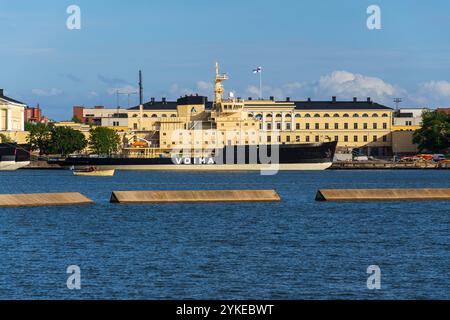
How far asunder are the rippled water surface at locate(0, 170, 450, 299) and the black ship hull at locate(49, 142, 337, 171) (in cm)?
9965

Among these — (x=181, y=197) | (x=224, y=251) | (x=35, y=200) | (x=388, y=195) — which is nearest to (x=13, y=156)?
(x=181, y=197)

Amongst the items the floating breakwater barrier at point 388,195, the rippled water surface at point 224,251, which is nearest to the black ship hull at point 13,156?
the floating breakwater barrier at point 388,195

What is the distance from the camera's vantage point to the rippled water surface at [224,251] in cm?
3697

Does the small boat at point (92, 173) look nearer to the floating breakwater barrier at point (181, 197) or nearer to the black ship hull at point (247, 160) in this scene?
the black ship hull at point (247, 160)

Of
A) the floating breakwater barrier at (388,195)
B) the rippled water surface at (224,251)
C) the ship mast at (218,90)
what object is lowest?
the rippled water surface at (224,251)

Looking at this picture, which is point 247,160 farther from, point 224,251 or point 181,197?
point 224,251

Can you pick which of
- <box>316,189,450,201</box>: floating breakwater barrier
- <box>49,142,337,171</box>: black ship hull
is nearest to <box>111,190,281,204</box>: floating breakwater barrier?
<box>316,189,450,201</box>: floating breakwater barrier

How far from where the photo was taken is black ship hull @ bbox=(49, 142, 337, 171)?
175 meters

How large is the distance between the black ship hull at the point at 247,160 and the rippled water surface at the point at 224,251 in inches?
3923

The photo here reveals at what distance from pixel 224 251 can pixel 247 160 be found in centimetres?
12689

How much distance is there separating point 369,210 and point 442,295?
37132 mm

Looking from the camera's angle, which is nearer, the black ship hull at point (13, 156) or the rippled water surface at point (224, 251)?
the rippled water surface at point (224, 251)

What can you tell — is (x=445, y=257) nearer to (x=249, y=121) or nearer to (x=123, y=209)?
(x=123, y=209)
